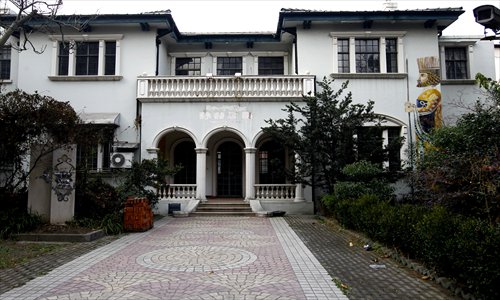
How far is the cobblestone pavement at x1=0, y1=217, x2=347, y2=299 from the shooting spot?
5562 mm

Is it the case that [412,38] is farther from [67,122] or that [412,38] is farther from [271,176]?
[67,122]

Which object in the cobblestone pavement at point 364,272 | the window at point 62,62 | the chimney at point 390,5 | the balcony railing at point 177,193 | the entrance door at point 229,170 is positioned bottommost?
the cobblestone pavement at point 364,272

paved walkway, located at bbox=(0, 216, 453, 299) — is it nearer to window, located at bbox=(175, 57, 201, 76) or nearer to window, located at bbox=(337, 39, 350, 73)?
window, located at bbox=(337, 39, 350, 73)

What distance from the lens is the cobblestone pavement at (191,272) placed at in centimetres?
556

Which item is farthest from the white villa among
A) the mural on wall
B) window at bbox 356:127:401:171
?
window at bbox 356:127:401:171

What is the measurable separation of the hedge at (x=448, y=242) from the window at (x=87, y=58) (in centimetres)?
1531

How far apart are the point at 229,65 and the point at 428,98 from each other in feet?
32.7

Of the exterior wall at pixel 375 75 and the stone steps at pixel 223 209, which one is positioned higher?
the exterior wall at pixel 375 75

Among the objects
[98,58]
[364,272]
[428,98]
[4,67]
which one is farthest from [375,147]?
[4,67]

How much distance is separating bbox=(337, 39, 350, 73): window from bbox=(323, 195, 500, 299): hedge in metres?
10.9

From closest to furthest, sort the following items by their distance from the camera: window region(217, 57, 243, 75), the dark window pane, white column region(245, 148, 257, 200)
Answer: white column region(245, 148, 257, 200) → the dark window pane → window region(217, 57, 243, 75)

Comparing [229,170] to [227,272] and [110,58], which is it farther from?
[227,272]

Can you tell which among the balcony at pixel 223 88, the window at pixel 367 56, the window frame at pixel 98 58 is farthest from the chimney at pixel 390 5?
the window frame at pixel 98 58

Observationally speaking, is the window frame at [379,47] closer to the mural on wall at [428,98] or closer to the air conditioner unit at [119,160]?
the mural on wall at [428,98]
